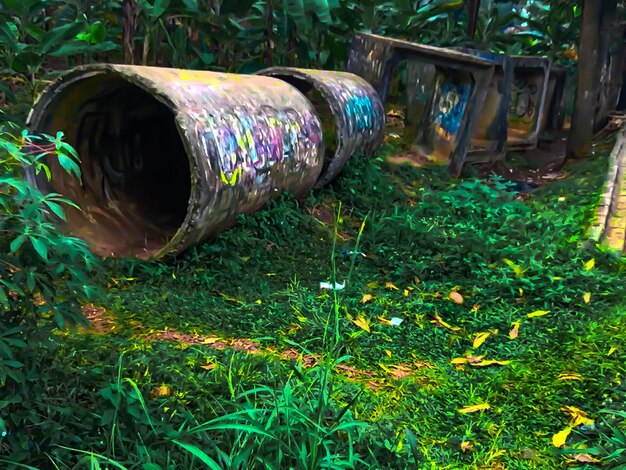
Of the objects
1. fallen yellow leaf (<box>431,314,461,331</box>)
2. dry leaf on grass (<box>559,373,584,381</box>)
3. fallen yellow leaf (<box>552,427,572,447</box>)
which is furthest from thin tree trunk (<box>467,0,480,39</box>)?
fallen yellow leaf (<box>552,427,572,447</box>)

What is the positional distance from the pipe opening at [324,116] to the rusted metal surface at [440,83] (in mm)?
767

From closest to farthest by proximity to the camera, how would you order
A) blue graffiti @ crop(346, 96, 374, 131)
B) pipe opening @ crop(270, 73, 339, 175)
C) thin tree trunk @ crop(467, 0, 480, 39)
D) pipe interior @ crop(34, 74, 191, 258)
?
pipe interior @ crop(34, 74, 191, 258) < blue graffiti @ crop(346, 96, 374, 131) < pipe opening @ crop(270, 73, 339, 175) < thin tree trunk @ crop(467, 0, 480, 39)

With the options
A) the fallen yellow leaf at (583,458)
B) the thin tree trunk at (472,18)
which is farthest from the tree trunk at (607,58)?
the fallen yellow leaf at (583,458)

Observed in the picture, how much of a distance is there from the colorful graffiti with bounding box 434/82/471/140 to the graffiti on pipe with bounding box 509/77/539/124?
2.20m

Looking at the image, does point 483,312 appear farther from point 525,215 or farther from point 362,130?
point 362,130

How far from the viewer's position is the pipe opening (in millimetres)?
5823

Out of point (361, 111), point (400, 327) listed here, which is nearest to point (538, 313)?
point (400, 327)

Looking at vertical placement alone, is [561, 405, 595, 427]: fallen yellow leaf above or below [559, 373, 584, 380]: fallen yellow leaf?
below

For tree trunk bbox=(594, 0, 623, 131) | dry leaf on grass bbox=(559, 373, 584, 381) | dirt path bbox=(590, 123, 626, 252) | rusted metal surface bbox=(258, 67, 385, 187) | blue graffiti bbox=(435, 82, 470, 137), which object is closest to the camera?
dry leaf on grass bbox=(559, 373, 584, 381)

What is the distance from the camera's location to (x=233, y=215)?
4039mm

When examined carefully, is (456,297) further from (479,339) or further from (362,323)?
(362,323)

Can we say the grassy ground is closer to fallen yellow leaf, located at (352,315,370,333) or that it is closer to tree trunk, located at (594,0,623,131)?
fallen yellow leaf, located at (352,315,370,333)

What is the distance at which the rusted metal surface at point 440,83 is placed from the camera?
6.56m

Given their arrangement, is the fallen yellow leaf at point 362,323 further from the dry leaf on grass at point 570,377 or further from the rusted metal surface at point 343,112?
the rusted metal surface at point 343,112
